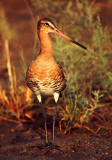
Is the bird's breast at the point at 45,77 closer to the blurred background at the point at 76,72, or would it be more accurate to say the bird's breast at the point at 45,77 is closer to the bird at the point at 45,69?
the bird at the point at 45,69

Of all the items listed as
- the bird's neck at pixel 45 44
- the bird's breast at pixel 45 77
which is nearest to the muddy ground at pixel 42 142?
the bird's breast at pixel 45 77

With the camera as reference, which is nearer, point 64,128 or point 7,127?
point 64,128

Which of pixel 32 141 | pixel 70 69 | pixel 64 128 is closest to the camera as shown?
pixel 32 141

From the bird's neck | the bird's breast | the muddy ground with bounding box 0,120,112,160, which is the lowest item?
the muddy ground with bounding box 0,120,112,160

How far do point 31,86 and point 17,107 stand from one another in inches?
45.6

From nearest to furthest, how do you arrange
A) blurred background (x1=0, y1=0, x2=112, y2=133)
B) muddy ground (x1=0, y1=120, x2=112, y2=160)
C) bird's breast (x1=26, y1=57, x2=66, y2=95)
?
1. muddy ground (x1=0, y1=120, x2=112, y2=160)
2. bird's breast (x1=26, y1=57, x2=66, y2=95)
3. blurred background (x1=0, y1=0, x2=112, y2=133)

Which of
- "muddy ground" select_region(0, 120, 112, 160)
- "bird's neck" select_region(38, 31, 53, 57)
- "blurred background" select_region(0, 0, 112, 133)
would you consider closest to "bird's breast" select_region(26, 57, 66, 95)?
"bird's neck" select_region(38, 31, 53, 57)

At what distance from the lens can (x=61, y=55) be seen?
14.1 ft

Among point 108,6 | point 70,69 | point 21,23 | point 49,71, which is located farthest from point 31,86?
point 108,6

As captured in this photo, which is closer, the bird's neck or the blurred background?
the bird's neck

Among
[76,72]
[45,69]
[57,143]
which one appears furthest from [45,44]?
[57,143]

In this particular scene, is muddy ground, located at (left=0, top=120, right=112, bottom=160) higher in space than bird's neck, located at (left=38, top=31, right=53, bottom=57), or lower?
lower

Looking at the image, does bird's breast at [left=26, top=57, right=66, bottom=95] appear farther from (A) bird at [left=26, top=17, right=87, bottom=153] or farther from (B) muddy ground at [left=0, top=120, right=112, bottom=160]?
(B) muddy ground at [left=0, top=120, right=112, bottom=160]

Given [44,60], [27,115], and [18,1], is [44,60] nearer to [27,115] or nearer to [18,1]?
[27,115]
